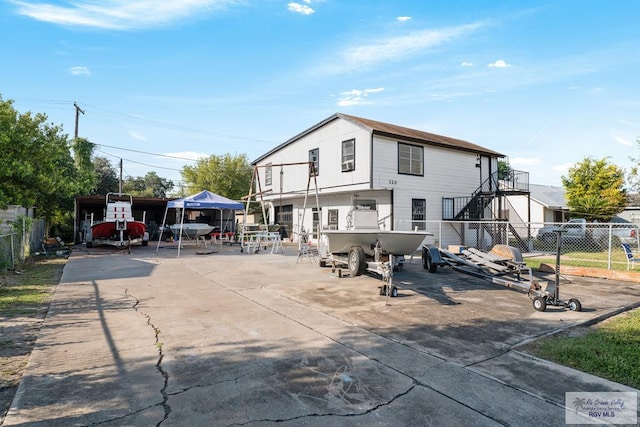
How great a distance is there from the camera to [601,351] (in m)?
4.17

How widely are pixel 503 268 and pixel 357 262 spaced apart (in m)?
3.23

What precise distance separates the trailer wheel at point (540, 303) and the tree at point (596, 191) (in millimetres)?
24657

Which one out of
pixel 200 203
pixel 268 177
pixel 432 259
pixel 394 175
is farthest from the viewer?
pixel 268 177

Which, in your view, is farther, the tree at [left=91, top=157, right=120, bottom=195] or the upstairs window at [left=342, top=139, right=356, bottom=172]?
the tree at [left=91, top=157, right=120, bottom=195]

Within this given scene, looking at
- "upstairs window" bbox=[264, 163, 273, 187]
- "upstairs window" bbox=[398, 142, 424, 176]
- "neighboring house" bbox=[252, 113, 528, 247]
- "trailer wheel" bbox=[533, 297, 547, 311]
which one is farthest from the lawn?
"upstairs window" bbox=[264, 163, 273, 187]

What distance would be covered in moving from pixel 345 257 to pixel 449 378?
593cm

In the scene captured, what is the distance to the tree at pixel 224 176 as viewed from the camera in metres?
34.6

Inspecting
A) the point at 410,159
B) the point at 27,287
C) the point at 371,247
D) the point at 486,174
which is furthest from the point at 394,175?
the point at 27,287

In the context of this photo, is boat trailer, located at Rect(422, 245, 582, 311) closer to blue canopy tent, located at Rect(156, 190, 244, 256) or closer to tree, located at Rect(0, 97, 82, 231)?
blue canopy tent, located at Rect(156, 190, 244, 256)

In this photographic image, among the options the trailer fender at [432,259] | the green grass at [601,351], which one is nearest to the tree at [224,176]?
the trailer fender at [432,259]

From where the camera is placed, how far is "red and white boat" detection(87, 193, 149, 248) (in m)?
15.7

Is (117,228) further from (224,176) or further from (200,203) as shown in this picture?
(224,176)

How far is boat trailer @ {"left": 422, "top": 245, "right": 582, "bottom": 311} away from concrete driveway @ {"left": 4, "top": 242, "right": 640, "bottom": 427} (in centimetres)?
27

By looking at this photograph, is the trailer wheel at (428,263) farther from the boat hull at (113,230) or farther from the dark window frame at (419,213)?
the boat hull at (113,230)
